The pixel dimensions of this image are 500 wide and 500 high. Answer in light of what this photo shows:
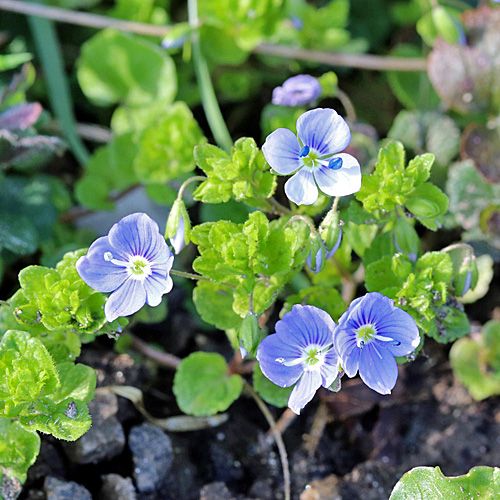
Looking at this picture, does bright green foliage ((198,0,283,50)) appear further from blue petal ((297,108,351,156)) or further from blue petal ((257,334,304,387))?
blue petal ((257,334,304,387))

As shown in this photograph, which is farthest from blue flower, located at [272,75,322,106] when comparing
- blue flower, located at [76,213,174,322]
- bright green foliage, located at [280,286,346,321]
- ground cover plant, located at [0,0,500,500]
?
blue flower, located at [76,213,174,322]

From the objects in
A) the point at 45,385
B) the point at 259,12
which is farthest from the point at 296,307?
the point at 259,12

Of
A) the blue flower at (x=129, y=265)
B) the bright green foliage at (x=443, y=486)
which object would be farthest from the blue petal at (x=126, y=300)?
the bright green foliage at (x=443, y=486)

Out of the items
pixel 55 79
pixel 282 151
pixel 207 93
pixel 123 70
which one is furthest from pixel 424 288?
pixel 55 79

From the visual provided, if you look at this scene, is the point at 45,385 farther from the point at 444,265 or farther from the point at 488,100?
the point at 488,100

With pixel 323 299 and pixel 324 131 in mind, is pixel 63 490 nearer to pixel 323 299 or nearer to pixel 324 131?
pixel 323 299

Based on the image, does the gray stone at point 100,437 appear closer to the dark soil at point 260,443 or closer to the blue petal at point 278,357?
the dark soil at point 260,443
